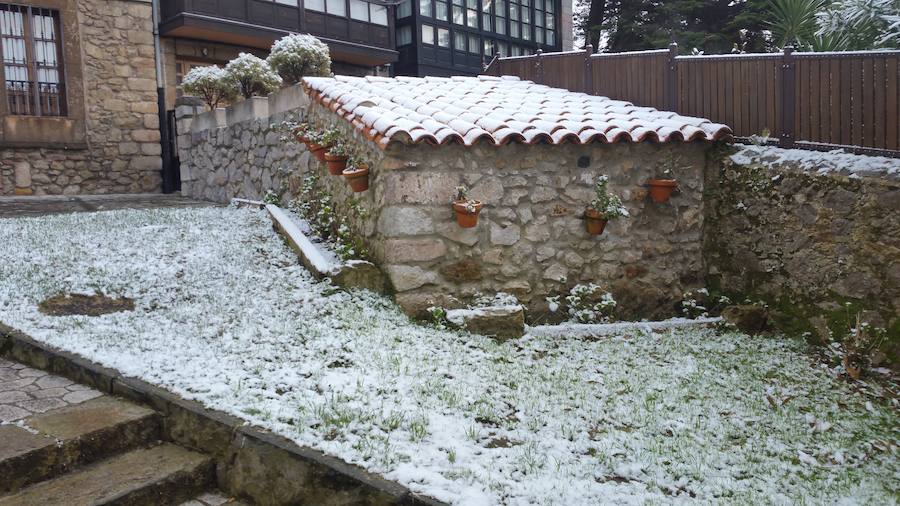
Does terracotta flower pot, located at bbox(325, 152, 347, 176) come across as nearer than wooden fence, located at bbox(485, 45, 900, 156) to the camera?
No

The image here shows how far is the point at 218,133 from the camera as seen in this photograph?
10203mm

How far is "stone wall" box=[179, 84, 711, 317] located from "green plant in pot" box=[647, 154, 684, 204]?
0.07 meters

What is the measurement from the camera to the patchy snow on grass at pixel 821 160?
5223 mm

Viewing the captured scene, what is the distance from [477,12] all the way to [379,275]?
54.2 ft

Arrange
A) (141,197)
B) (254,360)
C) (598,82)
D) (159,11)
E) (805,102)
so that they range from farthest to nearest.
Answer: (159,11), (141,197), (598,82), (805,102), (254,360)

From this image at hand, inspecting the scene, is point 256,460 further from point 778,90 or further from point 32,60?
point 32,60

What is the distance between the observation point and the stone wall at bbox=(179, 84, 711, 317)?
5461mm

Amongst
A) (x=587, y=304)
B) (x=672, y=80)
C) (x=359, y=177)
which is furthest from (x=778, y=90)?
(x=359, y=177)

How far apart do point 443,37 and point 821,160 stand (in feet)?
49.8

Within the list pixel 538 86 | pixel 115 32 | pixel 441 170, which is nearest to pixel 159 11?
pixel 115 32

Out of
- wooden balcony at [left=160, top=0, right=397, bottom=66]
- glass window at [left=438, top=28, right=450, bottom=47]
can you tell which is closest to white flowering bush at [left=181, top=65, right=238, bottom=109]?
wooden balcony at [left=160, top=0, right=397, bottom=66]

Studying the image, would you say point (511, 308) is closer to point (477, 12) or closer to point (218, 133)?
point (218, 133)

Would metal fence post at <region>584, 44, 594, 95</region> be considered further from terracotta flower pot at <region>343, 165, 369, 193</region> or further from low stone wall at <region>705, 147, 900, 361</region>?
terracotta flower pot at <region>343, 165, 369, 193</region>

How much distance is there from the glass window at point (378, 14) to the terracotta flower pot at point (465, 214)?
1210cm
